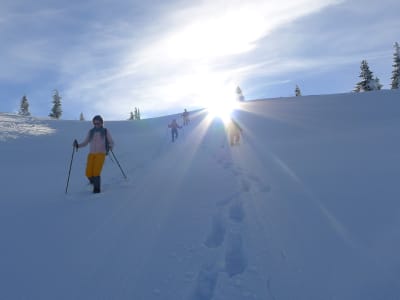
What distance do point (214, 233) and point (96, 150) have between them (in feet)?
15.7

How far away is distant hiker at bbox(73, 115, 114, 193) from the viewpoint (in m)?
7.82

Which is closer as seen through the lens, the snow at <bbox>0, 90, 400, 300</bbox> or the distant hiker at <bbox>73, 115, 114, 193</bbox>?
the snow at <bbox>0, 90, 400, 300</bbox>

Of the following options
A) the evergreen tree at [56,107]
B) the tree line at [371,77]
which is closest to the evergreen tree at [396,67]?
the tree line at [371,77]

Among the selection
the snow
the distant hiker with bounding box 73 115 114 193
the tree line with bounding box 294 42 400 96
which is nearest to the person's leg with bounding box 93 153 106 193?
the distant hiker with bounding box 73 115 114 193

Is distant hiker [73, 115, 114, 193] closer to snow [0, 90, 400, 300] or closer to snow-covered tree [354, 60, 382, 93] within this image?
snow [0, 90, 400, 300]

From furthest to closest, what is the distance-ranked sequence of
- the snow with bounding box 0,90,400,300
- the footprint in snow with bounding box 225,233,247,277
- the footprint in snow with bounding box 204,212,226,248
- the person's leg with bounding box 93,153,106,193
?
the person's leg with bounding box 93,153,106,193
the footprint in snow with bounding box 204,212,226,248
the footprint in snow with bounding box 225,233,247,277
the snow with bounding box 0,90,400,300

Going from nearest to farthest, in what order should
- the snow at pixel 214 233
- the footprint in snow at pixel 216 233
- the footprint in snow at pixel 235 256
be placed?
the snow at pixel 214 233 → the footprint in snow at pixel 235 256 → the footprint in snow at pixel 216 233

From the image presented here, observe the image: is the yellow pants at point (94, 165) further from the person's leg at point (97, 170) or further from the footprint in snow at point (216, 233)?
the footprint in snow at point (216, 233)

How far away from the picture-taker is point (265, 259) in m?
3.82

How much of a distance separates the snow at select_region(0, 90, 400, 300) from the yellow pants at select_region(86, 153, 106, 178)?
0.62 metres

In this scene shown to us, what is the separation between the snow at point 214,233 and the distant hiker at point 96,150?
0.56m

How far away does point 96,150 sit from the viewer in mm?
8117

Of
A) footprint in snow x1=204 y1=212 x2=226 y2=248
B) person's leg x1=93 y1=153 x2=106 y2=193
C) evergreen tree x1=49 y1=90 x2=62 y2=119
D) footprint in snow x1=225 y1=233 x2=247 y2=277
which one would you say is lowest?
footprint in snow x1=225 y1=233 x2=247 y2=277

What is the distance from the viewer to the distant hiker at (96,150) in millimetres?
7816
